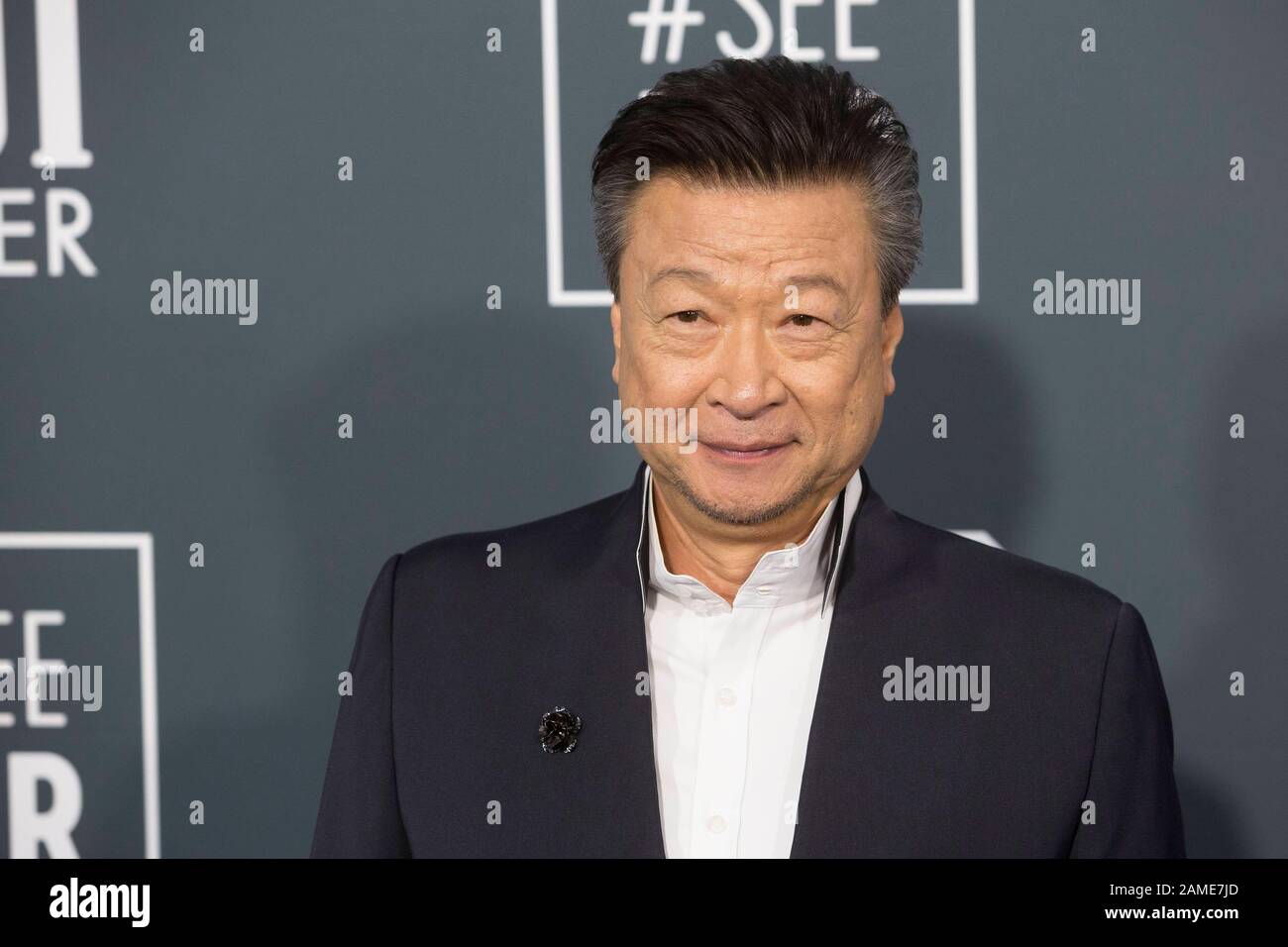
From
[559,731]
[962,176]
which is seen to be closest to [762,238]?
[559,731]

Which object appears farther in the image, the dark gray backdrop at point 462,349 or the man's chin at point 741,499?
the dark gray backdrop at point 462,349

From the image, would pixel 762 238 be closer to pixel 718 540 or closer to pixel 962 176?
pixel 718 540

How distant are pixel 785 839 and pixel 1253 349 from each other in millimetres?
1087

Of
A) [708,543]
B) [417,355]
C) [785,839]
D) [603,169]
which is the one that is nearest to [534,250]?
[417,355]

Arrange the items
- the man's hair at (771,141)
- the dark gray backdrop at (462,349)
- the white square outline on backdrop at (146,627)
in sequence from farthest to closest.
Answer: the white square outline on backdrop at (146,627) → the dark gray backdrop at (462,349) → the man's hair at (771,141)

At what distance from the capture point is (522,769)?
67.4 inches

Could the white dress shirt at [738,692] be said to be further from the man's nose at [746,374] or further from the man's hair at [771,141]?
the man's hair at [771,141]

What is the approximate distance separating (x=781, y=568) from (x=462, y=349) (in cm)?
82

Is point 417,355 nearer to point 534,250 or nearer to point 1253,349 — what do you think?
point 534,250

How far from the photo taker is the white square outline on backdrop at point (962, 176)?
2199 millimetres

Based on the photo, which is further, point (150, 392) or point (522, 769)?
point (150, 392)

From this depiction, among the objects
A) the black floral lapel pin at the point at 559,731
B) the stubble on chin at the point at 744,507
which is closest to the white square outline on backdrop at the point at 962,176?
the stubble on chin at the point at 744,507

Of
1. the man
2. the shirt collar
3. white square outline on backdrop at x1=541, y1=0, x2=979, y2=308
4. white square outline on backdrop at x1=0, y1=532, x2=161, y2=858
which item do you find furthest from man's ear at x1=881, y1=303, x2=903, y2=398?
white square outline on backdrop at x1=0, y1=532, x2=161, y2=858

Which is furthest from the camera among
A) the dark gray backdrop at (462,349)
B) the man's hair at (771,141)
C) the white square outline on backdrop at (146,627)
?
the white square outline on backdrop at (146,627)
